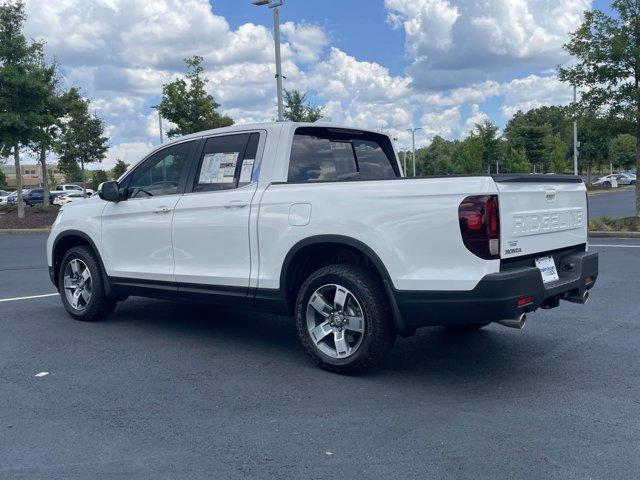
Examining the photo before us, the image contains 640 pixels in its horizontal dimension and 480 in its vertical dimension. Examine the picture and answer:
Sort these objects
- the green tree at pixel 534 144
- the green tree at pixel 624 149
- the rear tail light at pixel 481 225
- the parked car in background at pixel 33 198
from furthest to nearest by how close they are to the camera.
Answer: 1. the green tree at pixel 624 149
2. the green tree at pixel 534 144
3. the parked car in background at pixel 33 198
4. the rear tail light at pixel 481 225

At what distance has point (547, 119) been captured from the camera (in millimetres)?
77625

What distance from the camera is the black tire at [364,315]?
14.9ft

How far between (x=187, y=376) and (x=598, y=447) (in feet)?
9.36

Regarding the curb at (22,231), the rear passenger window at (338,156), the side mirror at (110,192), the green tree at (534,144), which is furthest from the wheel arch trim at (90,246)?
the green tree at (534,144)

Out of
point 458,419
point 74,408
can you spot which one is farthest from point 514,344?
point 74,408

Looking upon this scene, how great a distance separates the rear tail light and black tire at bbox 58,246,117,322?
4005 mm

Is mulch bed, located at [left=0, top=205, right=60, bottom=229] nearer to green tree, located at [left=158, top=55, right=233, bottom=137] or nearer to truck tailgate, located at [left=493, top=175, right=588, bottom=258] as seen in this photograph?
green tree, located at [left=158, top=55, right=233, bottom=137]

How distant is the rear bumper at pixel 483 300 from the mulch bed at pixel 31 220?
68.0ft

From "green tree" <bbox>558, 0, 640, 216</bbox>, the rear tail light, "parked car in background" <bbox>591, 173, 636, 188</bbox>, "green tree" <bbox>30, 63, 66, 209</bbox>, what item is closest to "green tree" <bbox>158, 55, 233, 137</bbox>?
"green tree" <bbox>30, 63, 66, 209</bbox>

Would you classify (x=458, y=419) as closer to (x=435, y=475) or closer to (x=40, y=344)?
(x=435, y=475)

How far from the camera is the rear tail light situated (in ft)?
13.4

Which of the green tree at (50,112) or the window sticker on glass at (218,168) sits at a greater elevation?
the green tree at (50,112)

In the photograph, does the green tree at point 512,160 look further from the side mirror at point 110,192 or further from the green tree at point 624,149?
the side mirror at point 110,192

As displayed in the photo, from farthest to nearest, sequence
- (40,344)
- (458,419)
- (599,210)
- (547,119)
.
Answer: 1. (547,119)
2. (599,210)
3. (40,344)
4. (458,419)
